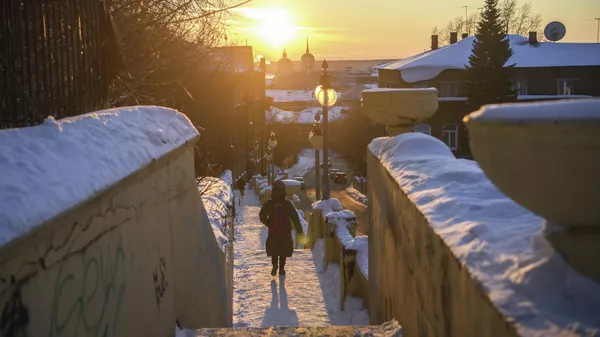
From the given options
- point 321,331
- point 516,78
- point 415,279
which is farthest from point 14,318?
point 516,78

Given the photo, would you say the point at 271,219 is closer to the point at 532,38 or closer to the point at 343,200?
the point at 343,200

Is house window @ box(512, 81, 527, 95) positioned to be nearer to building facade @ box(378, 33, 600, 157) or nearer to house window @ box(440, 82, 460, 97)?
building facade @ box(378, 33, 600, 157)

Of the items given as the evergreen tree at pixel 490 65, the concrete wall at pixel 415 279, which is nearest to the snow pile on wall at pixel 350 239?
the concrete wall at pixel 415 279

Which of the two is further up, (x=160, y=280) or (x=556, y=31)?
(x=556, y=31)

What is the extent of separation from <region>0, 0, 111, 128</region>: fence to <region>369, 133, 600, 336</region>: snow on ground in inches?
104

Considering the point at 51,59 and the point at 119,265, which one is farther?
the point at 51,59

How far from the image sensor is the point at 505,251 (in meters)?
2.44

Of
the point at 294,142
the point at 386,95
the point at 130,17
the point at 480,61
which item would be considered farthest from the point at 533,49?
the point at 386,95

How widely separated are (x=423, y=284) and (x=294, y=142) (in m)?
63.2

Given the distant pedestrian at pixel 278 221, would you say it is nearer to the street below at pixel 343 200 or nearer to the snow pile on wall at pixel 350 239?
the snow pile on wall at pixel 350 239

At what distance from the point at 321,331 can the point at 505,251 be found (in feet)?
9.30

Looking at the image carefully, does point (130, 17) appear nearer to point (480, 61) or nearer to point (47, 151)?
point (47, 151)

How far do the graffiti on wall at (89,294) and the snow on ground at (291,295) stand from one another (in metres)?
4.11

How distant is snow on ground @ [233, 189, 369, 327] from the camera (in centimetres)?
755
